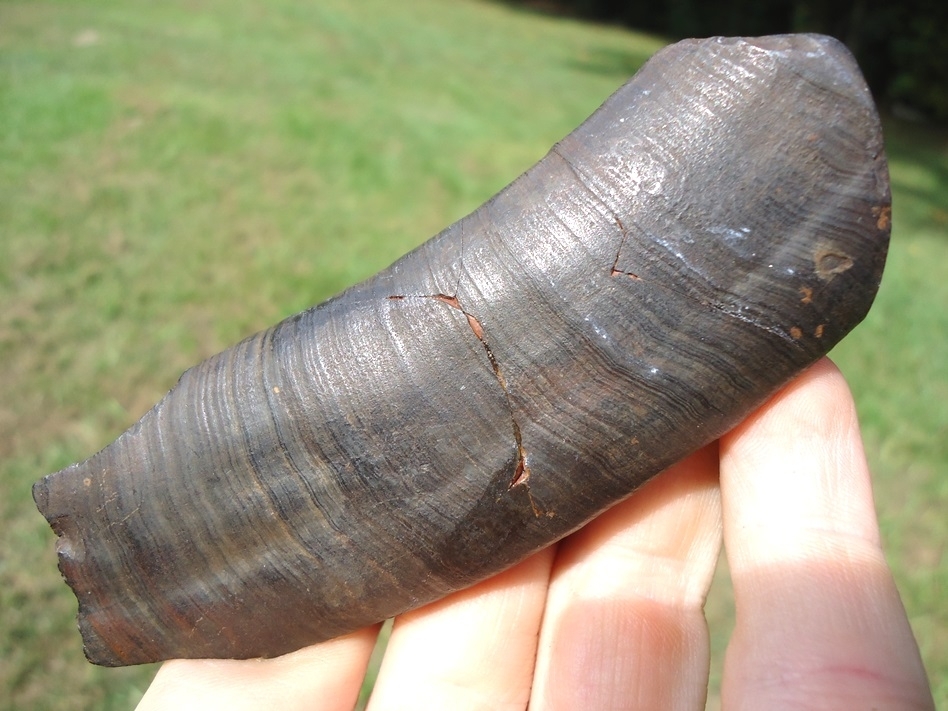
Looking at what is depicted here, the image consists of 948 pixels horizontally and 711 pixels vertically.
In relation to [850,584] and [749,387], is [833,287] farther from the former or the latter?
[850,584]

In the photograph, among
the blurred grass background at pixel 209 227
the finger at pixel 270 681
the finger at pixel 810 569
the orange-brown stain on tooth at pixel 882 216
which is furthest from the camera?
the blurred grass background at pixel 209 227

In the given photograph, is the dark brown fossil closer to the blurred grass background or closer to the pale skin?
the pale skin

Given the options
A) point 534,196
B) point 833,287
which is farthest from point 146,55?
point 833,287

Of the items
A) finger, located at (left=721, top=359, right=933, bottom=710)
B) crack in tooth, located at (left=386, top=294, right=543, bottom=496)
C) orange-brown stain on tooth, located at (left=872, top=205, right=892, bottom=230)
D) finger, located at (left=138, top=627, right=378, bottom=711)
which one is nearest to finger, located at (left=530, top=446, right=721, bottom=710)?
finger, located at (left=721, top=359, right=933, bottom=710)

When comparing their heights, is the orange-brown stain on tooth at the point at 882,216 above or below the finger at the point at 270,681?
above

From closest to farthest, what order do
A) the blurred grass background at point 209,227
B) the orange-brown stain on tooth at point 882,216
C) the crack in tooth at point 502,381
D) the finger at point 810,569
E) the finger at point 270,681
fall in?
the finger at point 810,569 → the orange-brown stain on tooth at point 882,216 → the crack in tooth at point 502,381 → the finger at point 270,681 → the blurred grass background at point 209,227

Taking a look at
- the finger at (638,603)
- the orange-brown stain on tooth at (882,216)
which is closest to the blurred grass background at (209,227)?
the finger at (638,603)

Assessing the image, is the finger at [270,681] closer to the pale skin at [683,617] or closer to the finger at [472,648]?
the pale skin at [683,617]
